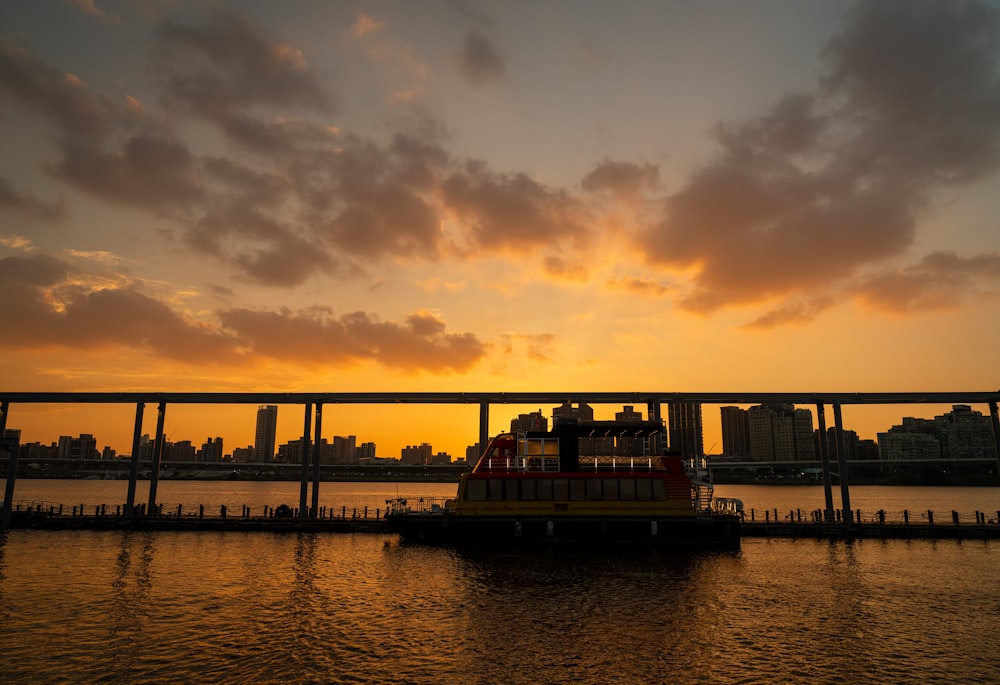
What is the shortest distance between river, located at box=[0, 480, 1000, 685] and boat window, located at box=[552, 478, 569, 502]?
147 inches

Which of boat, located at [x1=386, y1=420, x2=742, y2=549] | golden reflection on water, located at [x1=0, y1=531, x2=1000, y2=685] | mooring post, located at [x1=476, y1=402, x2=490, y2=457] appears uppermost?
mooring post, located at [x1=476, y1=402, x2=490, y2=457]

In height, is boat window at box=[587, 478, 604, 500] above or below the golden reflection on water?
above

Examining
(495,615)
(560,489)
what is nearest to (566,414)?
(560,489)

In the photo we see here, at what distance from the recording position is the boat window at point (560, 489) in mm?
41719

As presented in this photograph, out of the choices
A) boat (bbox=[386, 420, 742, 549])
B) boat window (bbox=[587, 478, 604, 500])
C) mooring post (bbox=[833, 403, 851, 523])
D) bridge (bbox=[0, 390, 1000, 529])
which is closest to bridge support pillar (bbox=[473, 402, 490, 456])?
bridge (bbox=[0, 390, 1000, 529])

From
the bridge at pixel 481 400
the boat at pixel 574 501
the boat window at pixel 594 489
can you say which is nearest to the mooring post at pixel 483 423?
the bridge at pixel 481 400

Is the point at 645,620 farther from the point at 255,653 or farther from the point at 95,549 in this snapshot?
the point at 95,549

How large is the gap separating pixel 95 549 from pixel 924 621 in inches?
1778

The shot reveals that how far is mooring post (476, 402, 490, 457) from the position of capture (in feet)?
165

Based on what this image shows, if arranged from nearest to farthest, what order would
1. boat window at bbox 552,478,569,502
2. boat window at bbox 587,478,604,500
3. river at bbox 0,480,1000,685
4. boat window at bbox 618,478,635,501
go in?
river at bbox 0,480,1000,685 < boat window at bbox 618,478,635,501 < boat window at bbox 587,478,604,500 < boat window at bbox 552,478,569,502

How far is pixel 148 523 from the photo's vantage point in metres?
49.3

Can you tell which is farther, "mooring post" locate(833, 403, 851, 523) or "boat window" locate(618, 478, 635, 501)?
"mooring post" locate(833, 403, 851, 523)

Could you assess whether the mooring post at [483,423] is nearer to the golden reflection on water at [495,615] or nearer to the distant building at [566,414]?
the distant building at [566,414]

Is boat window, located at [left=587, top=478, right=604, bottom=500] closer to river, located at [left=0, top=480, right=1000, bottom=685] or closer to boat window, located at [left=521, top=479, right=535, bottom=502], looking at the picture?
river, located at [left=0, top=480, right=1000, bottom=685]
